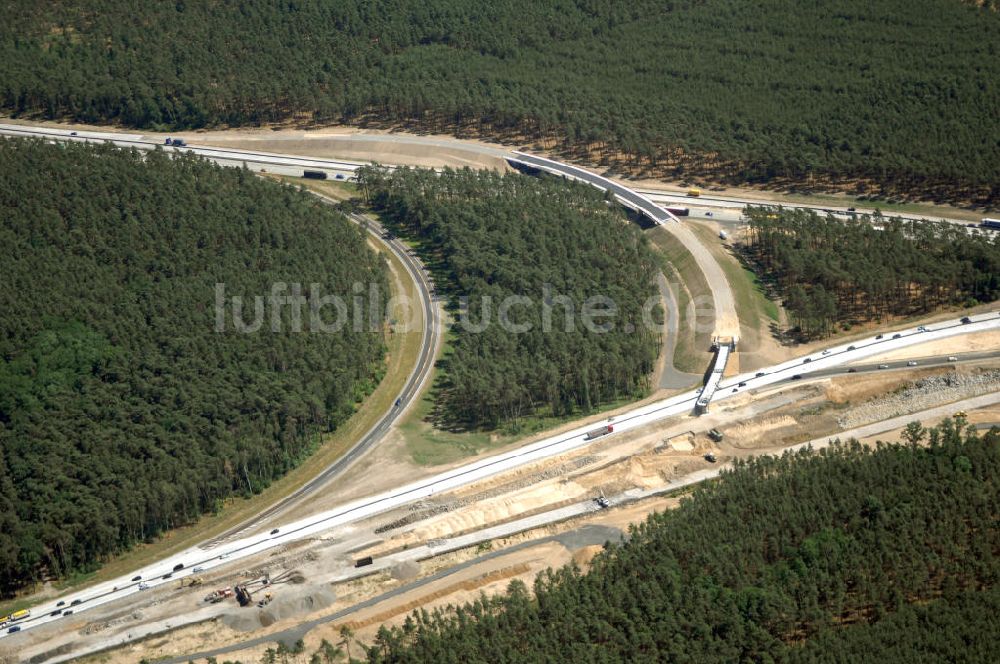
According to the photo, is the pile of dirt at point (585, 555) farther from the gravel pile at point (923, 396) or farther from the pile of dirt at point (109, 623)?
the pile of dirt at point (109, 623)

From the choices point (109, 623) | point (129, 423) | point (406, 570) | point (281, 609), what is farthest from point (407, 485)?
point (109, 623)

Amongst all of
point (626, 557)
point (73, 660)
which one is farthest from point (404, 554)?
point (73, 660)

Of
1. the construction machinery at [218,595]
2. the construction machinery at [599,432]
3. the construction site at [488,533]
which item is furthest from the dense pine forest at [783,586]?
the construction machinery at [599,432]

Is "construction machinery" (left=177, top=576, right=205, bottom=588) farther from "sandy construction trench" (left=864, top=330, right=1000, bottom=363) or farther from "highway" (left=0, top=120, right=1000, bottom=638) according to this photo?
"sandy construction trench" (left=864, top=330, right=1000, bottom=363)

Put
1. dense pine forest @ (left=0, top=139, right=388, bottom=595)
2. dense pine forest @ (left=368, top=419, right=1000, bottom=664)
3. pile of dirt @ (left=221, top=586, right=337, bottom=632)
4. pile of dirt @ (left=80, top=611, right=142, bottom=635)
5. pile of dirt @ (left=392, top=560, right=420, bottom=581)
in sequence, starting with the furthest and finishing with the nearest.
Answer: dense pine forest @ (left=0, top=139, right=388, bottom=595), pile of dirt @ (left=392, top=560, right=420, bottom=581), pile of dirt @ (left=80, top=611, right=142, bottom=635), pile of dirt @ (left=221, top=586, right=337, bottom=632), dense pine forest @ (left=368, top=419, right=1000, bottom=664)

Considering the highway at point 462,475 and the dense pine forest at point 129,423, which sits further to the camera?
the dense pine forest at point 129,423

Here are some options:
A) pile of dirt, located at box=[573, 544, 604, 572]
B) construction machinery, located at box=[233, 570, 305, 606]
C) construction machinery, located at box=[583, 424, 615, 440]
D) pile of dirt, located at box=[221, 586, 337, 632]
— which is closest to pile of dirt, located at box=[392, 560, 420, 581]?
pile of dirt, located at box=[221, 586, 337, 632]

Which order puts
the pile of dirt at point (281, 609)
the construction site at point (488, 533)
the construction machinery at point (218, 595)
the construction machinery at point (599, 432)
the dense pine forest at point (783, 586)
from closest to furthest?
the dense pine forest at point (783, 586), the construction site at point (488, 533), the pile of dirt at point (281, 609), the construction machinery at point (218, 595), the construction machinery at point (599, 432)
